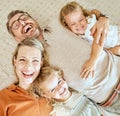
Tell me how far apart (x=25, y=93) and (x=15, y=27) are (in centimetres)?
36

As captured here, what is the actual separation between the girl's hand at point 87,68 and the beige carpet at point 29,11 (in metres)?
0.38

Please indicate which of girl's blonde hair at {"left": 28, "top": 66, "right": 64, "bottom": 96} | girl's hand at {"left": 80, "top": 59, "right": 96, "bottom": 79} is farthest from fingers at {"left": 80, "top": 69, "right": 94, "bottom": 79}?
girl's blonde hair at {"left": 28, "top": 66, "right": 64, "bottom": 96}

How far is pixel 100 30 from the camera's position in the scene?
1410 millimetres

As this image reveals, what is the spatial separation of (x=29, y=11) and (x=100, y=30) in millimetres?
467

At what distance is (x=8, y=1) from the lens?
1712mm

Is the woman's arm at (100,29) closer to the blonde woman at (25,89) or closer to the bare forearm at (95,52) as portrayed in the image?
the bare forearm at (95,52)

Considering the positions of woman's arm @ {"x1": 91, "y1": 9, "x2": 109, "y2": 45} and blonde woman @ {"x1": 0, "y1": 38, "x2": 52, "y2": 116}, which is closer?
blonde woman @ {"x1": 0, "y1": 38, "x2": 52, "y2": 116}

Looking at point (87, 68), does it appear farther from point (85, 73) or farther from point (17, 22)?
point (17, 22)

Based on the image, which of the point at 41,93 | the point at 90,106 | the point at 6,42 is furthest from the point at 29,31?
the point at 90,106

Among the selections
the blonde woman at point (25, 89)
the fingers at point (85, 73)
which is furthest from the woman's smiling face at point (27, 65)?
the fingers at point (85, 73)

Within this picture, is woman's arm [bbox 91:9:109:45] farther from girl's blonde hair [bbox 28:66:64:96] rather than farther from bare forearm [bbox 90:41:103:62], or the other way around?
girl's blonde hair [bbox 28:66:64:96]

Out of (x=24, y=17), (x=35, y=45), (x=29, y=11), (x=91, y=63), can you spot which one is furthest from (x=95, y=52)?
(x=29, y=11)

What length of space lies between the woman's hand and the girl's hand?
0.10 m

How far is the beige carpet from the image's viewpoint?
1.58m
